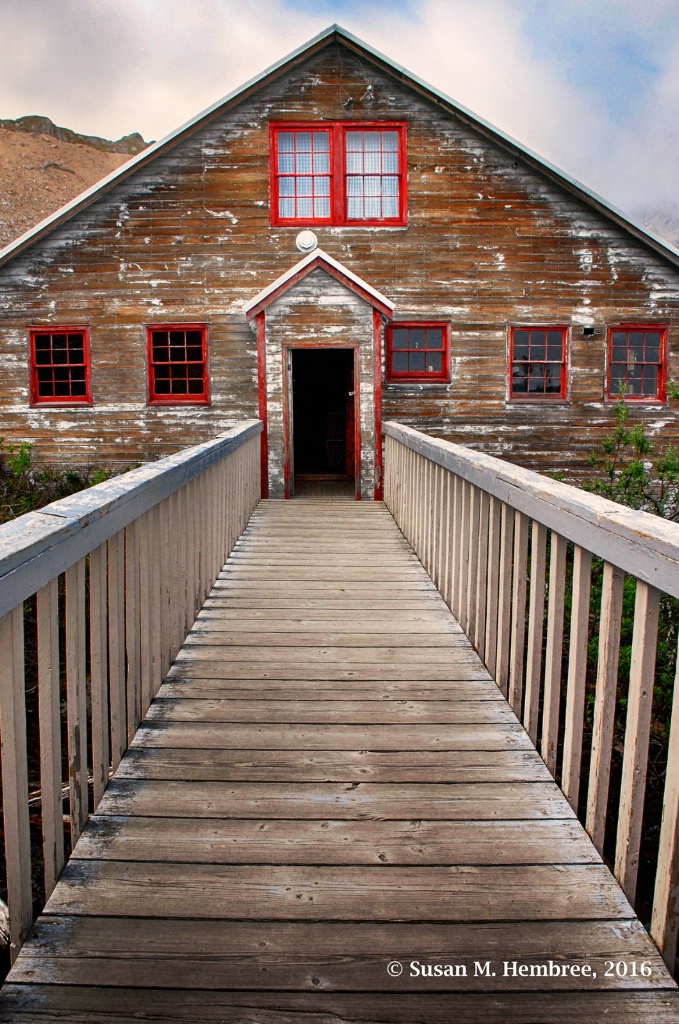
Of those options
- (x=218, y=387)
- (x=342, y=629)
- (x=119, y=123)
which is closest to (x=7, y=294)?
(x=218, y=387)

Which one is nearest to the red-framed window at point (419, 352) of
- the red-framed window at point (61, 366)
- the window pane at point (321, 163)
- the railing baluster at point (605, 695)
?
the window pane at point (321, 163)

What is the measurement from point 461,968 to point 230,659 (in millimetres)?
2292

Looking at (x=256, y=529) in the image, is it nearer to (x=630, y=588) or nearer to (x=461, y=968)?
(x=630, y=588)

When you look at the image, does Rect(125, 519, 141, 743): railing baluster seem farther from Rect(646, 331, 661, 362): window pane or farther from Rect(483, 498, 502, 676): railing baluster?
Rect(646, 331, 661, 362): window pane

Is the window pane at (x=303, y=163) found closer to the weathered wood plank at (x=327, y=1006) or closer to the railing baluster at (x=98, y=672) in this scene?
the railing baluster at (x=98, y=672)

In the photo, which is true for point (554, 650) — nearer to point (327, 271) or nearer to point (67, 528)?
point (67, 528)

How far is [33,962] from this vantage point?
178 centimetres

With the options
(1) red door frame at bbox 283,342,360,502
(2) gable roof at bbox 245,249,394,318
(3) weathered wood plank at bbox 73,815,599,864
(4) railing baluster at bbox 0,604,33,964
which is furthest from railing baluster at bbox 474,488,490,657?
(2) gable roof at bbox 245,249,394,318

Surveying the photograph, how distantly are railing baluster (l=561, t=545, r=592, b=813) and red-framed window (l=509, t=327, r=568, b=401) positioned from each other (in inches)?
420

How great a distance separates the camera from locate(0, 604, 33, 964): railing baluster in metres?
1.78

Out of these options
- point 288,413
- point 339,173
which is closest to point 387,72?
point 339,173

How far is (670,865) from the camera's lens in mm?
1729

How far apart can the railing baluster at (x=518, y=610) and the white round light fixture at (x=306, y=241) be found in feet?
32.6

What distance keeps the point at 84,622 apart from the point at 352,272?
1080 centimetres
